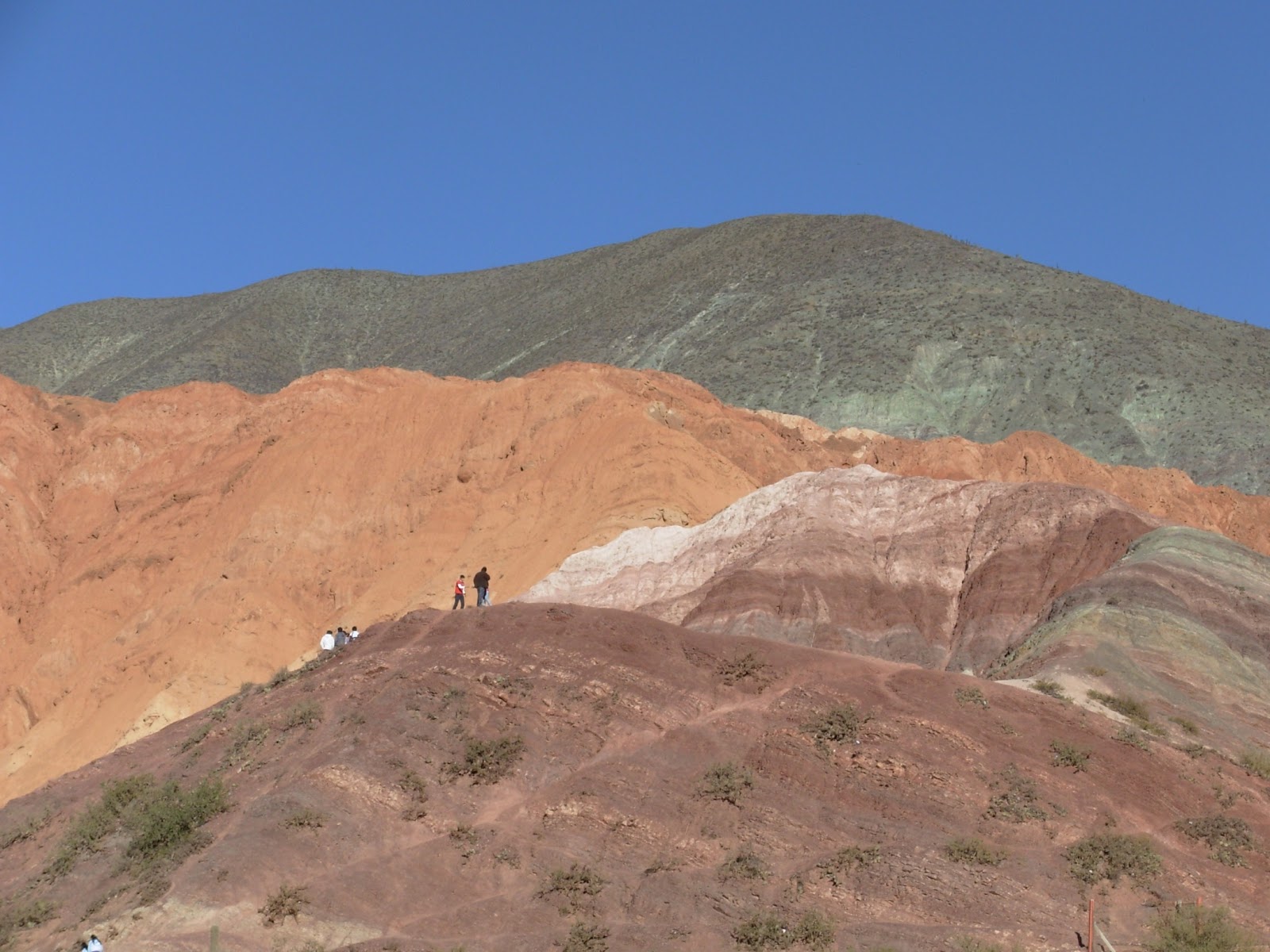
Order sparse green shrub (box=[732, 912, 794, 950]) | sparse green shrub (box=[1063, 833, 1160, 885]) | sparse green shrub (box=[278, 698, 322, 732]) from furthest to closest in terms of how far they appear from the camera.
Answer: sparse green shrub (box=[278, 698, 322, 732]), sparse green shrub (box=[1063, 833, 1160, 885]), sparse green shrub (box=[732, 912, 794, 950])

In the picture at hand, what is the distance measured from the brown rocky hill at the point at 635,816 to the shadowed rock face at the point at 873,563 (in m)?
8.19

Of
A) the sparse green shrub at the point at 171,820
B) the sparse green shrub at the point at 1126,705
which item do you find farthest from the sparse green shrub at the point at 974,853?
the sparse green shrub at the point at 171,820

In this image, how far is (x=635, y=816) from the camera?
2133 cm

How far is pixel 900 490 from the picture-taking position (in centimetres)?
3744

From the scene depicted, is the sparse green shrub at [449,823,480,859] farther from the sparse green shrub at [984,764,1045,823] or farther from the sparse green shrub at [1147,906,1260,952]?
the sparse green shrub at [1147,906,1260,952]

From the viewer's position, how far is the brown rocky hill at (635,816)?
760 inches

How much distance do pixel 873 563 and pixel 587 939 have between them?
17.3 m

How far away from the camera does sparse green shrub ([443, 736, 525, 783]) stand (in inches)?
880

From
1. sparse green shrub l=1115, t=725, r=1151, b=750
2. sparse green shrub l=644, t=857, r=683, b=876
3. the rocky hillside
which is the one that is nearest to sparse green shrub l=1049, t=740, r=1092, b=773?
sparse green shrub l=1115, t=725, r=1151, b=750

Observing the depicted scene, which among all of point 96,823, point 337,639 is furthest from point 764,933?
point 337,639

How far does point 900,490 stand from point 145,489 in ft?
76.6

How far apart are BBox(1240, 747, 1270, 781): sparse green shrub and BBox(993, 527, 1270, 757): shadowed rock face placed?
0.25 meters

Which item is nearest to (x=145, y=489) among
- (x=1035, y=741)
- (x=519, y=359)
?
(x=1035, y=741)

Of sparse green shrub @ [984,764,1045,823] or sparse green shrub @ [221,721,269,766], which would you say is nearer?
sparse green shrub @ [984,764,1045,823]
